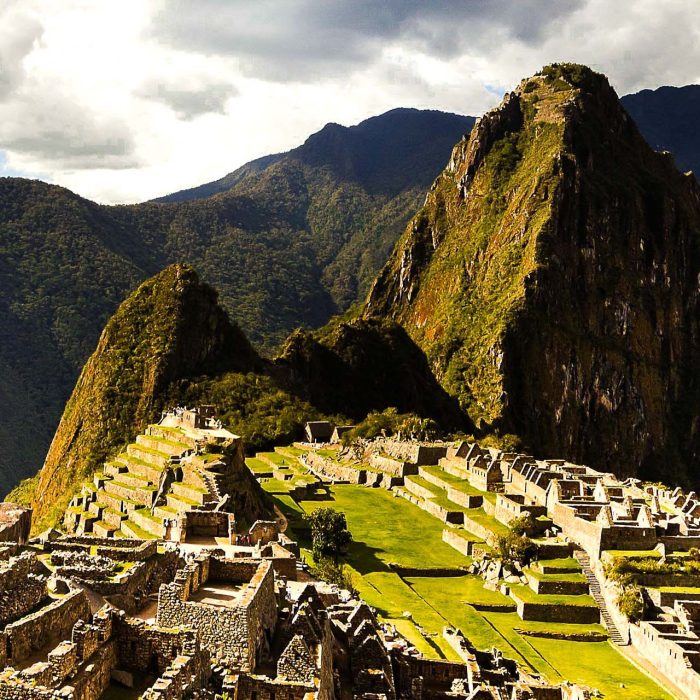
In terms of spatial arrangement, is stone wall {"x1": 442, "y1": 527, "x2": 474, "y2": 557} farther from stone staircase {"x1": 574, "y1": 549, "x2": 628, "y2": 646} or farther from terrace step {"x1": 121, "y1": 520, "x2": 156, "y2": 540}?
A: terrace step {"x1": 121, "y1": 520, "x2": 156, "y2": 540}

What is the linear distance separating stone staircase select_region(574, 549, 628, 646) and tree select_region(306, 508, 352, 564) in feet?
35.9

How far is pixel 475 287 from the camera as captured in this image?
608 feet

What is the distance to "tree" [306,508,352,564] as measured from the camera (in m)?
44.5

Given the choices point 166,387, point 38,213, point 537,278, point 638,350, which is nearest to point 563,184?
point 537,278

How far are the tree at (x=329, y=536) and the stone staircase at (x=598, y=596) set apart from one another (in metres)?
11.0

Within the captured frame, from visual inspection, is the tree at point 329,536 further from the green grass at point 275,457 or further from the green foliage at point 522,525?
the green grass at point 275,457

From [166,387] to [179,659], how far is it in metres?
87.8

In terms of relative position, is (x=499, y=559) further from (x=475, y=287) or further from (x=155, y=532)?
(x=475, y=287)

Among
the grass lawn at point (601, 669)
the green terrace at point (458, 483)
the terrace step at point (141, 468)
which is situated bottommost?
the grass lawn at point (601, 669)

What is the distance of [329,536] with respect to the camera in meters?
45.5

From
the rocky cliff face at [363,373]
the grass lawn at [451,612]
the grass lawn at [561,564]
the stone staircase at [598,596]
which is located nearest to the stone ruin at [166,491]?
the grass lawn at [451,612]

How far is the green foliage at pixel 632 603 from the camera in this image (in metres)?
39.1

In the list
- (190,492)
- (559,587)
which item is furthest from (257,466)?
(190,492)

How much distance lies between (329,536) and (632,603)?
45.5 feet
